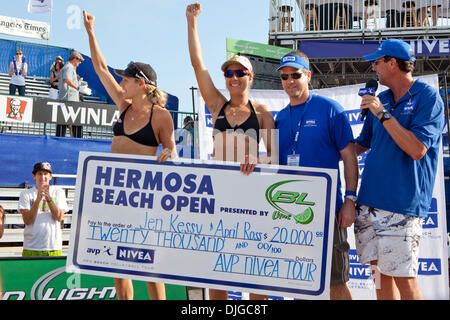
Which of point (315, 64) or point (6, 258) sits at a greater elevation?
point (315, 64)

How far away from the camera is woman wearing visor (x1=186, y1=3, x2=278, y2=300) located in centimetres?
295

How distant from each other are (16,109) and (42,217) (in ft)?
19.1

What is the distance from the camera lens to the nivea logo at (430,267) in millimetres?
4262

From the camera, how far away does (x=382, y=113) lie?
259 cm

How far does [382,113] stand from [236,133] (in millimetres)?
913

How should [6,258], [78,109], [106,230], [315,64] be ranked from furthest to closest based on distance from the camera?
1. [315,64]
2. [78,109]
3. [6,258]
4. [106,230]

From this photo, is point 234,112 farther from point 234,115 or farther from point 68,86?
point 68,86

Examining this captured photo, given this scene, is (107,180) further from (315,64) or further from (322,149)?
(315,64)

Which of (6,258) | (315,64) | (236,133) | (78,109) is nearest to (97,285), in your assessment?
(6,258)

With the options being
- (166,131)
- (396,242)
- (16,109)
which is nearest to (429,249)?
(396,242)

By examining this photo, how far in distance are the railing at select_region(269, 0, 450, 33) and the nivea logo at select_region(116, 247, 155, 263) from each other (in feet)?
46.7

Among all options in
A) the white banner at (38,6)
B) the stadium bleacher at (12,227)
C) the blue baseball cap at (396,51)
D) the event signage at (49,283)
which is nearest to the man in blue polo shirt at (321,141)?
the blue baseball cap at (396,51)

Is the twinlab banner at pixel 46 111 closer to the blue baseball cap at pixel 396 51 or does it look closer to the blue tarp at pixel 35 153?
the blue tarp at pixel 35 153

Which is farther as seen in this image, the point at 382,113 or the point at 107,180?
the point at 107,180
